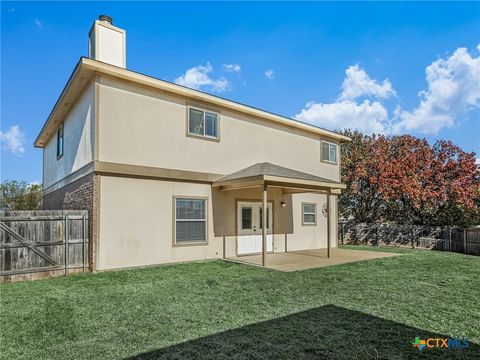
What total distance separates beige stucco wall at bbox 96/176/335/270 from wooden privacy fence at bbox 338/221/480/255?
8728mm

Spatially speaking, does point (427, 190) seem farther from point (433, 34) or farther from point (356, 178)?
point (433, 34)

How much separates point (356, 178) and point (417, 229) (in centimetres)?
423

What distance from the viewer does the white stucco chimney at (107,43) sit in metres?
9.82

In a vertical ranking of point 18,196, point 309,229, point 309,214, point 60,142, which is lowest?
point 309,229

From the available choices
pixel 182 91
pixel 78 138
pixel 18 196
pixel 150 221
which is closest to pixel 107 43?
pixel 182 91

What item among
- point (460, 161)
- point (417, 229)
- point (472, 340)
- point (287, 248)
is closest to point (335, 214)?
point (287, 248)

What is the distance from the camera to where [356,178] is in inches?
731

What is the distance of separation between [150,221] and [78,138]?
372 cm

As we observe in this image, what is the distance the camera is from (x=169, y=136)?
973 centimetres

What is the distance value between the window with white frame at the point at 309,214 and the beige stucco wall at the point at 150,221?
296 centimetres

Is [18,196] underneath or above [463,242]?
above

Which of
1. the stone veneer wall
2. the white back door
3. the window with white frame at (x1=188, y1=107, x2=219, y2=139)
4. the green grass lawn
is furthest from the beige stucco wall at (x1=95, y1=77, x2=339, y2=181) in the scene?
the green grass lawn

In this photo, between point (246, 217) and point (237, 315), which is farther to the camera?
point (246, 217)

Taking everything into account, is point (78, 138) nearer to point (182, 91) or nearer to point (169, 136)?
point (169, 136)
